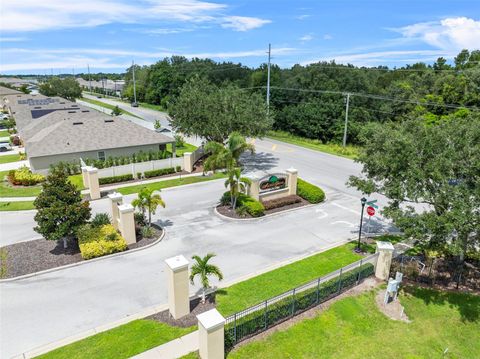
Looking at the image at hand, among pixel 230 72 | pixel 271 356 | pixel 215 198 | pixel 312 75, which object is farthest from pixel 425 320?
pixel 230 72

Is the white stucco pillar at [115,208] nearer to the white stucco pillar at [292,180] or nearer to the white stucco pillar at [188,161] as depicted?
the white stucco pillar at [292,180]

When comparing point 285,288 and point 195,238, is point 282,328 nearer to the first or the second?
point 285,288

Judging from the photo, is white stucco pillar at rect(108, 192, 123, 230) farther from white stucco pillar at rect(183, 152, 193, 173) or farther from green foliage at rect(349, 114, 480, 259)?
green foliage at rect(349, 114, 480, 259)

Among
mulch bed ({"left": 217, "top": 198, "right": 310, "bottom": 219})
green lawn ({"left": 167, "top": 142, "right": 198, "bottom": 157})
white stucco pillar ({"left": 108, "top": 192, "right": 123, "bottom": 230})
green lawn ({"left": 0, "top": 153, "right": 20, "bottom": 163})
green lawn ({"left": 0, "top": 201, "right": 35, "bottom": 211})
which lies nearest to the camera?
white stucco pillar ({"left": 108, "top": 192, "right": 123, "bottom": 230})

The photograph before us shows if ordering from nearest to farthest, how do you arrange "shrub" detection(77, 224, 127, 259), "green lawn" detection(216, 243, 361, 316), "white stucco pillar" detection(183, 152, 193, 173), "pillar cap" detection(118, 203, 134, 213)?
"green lawn" detection(216, 243, 361, 316) → "shrub" detection(77, 224, 127, 259) → "pillar cap" detection(118, 203, 134, 213) → "white stucco pillar" detection(183, 152, 193, 173)

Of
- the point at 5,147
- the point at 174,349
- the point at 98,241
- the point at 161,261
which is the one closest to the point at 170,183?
the point at 98,241

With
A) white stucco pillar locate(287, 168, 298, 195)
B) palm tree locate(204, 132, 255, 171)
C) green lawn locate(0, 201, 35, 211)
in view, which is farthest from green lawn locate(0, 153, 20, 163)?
white stucco pillar locate(287, 168, 298, 195)

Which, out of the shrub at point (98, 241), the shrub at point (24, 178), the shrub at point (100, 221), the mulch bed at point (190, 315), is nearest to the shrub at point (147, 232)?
the shrub at point (98, 241)

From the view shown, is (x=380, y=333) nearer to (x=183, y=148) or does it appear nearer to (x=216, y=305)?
(x=216, y=305)
